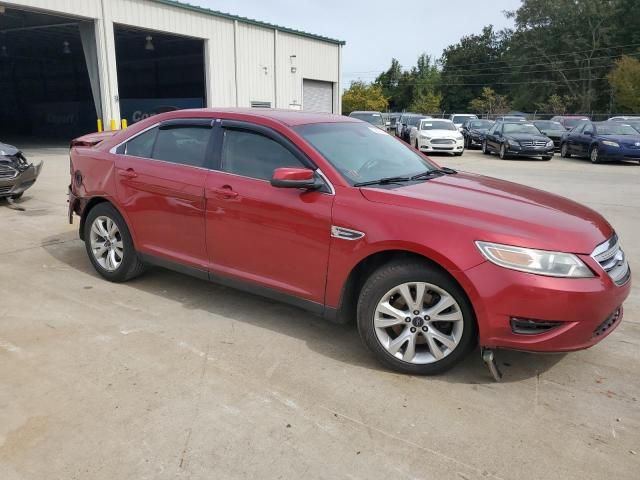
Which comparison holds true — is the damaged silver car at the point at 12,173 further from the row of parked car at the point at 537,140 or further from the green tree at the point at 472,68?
the green tree at the point at 472,68

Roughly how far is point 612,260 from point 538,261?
2.32 ft

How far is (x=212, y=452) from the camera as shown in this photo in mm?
2719

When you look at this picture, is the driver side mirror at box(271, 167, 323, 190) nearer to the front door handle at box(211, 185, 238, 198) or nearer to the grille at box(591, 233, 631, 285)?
the front door handle at box(211, 185, 238, 198)

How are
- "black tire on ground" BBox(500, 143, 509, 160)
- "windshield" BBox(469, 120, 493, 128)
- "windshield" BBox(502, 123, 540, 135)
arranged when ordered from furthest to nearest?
"windshield" BBox(469, 120, 493, 128) < "windshield" BBox(502, 123, 540, 135) < "black tire on ground" BBox(500, 143, 509, 160)

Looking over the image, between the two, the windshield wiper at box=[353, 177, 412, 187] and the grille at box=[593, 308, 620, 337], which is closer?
the grille at box=[593, 308, 620, 337]

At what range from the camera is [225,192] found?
4164 mm

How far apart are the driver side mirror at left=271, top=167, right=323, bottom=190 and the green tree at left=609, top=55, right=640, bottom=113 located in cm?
5428

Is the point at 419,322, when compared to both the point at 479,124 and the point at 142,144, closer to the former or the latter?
the point at 142,144

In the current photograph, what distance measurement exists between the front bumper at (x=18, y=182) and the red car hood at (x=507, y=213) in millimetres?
7380

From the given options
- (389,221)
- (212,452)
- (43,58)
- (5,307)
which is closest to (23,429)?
(212,452)

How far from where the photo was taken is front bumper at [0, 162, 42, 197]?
8727 millimetres

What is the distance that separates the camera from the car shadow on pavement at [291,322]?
11.9 ft

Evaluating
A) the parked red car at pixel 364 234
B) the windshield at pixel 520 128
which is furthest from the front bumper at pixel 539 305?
the windshield at pixel 520 128

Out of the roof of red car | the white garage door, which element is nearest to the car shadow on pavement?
the roof of red car
